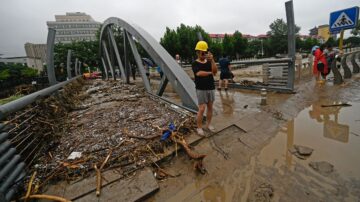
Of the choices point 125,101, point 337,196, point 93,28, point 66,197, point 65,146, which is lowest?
point 337,196

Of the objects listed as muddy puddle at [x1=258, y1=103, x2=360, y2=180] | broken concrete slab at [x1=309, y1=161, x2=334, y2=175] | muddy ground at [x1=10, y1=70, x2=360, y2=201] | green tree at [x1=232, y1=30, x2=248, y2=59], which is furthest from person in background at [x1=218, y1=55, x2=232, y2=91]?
green tree at [x1=232, y1=30, x2=248, y2=59]

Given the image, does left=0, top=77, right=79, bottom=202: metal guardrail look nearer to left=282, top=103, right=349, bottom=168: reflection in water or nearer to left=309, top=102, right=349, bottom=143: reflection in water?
left=282, top=103, right=349, bottom=168: reflection in water

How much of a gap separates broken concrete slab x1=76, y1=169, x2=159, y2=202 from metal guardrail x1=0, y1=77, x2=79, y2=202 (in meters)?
0.66

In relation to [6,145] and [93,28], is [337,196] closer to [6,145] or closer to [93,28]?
[6,145]

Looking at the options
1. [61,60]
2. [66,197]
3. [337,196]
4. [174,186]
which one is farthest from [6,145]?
[61,60]

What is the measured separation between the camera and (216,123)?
3.16 m

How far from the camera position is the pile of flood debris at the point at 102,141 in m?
2.01

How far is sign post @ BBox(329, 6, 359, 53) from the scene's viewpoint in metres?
4.78

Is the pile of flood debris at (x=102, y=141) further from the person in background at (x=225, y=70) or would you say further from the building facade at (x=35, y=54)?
the building facade at (x=35, y=54)

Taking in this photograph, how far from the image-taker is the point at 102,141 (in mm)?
2613

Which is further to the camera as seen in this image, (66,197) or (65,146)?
(65,146)

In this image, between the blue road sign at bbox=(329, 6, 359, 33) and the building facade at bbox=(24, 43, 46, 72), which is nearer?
the blue road sign at bbox=(329, 6, 359, 33)

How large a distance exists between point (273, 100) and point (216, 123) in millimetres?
2392

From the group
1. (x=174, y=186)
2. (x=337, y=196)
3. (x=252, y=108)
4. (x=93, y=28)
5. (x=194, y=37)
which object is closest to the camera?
(x=337, y=196)
